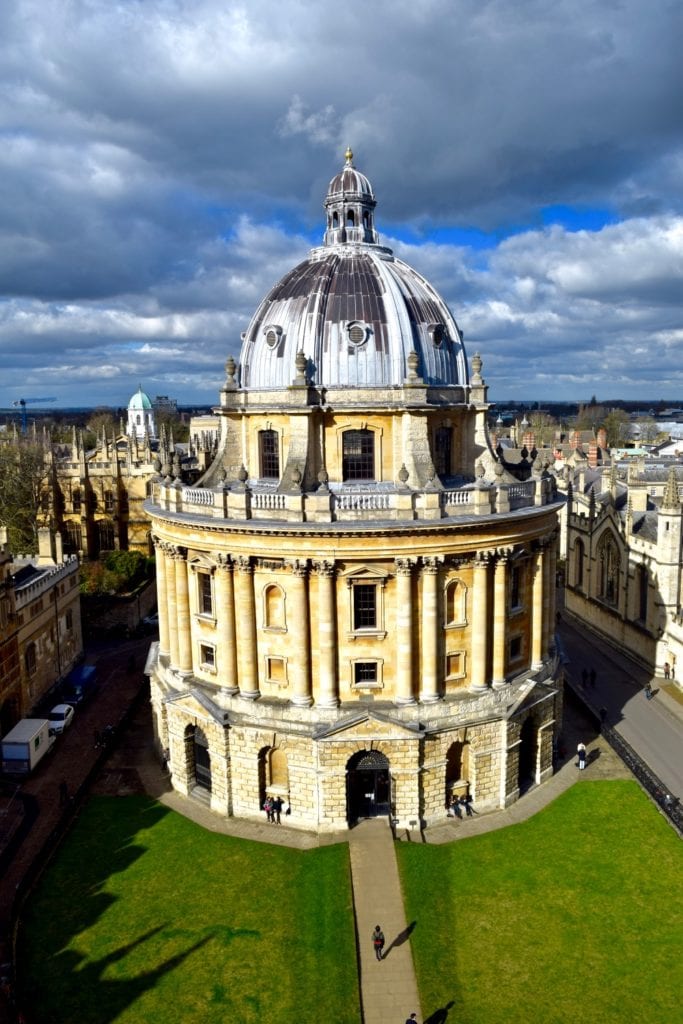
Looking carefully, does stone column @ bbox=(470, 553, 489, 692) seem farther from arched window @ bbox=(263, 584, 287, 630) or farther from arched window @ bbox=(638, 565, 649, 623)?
arched window @ bbox=(638, 565, 649, 623)

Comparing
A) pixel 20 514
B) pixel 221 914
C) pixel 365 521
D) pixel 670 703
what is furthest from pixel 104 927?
pixel 20 514

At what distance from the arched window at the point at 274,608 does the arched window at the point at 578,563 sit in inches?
1544

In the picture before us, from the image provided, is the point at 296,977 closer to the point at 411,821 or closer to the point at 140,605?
the point at 411,821

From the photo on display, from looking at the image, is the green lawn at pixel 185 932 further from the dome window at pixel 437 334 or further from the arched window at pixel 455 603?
the dome window at pixel 437 334

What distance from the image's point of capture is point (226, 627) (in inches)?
1448

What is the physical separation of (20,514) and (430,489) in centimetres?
5659

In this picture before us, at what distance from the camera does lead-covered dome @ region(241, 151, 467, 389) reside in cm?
3806

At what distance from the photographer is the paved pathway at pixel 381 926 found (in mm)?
26234

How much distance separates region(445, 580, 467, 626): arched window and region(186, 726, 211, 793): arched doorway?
1360 cm

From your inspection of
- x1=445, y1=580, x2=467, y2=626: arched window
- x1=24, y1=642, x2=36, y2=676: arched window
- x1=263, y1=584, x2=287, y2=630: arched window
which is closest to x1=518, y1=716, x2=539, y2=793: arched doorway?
x1=445, y1=580, x2=467, y2=626: arched window

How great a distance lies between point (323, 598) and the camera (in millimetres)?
34656

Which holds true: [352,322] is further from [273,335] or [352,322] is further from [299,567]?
[299,567]

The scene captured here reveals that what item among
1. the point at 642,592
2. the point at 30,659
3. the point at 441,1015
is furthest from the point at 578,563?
the point at 441,1015

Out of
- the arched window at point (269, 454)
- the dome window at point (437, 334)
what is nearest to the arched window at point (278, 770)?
the arched window at point (269, 454)
